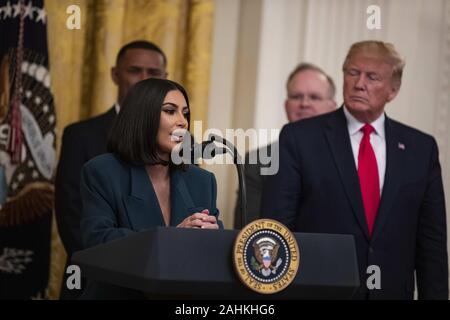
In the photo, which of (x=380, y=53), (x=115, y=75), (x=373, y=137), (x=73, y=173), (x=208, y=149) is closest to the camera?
(x=208, y=149)

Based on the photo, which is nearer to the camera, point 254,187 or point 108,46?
point 254,187

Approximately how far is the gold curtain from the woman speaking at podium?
7.10ft

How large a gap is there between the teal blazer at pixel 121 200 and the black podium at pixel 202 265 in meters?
0.23

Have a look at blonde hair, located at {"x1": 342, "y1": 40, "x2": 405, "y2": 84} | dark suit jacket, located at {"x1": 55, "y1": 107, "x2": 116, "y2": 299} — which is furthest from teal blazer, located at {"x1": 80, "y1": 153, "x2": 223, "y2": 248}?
blonde hair, located at {"x1": 342, "y1": 40, "x2": 405, "y2": 84}

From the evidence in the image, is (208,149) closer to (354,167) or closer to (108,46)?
(354,167)

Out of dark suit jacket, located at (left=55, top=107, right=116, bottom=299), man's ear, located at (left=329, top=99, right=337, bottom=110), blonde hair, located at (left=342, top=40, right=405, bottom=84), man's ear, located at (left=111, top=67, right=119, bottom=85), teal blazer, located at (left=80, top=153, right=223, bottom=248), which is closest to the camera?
teal blazer, located at (left=80, top=153, right=223, bottom=248)

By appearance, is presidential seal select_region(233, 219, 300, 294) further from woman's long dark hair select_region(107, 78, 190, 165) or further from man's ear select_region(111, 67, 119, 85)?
man's ear select_region(111, 67, 119, 85)

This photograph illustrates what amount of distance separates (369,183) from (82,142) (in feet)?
4.73

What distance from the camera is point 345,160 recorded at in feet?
13.9

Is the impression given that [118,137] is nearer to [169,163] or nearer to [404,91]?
[169,163]

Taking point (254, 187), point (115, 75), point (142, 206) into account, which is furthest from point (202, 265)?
point (115, 75)

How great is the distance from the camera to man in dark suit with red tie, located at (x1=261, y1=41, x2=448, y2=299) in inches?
164

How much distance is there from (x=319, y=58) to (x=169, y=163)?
271 centimetres

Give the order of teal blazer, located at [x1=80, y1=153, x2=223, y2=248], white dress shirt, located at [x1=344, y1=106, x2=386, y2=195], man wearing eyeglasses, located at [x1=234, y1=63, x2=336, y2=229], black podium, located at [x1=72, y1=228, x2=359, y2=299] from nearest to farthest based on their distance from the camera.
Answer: black podium, located at [x1=72, y1=228, x2=359, y2=299] < teal blazer, located at [x1=80, y1=153, x2=223, y2=248] < white dress shirt, located at [x1=344, y1=106, x2=386, y2=195] < man wearing eyeglasses, located at [x1=234, y1=63, x2=336, y2=229]
